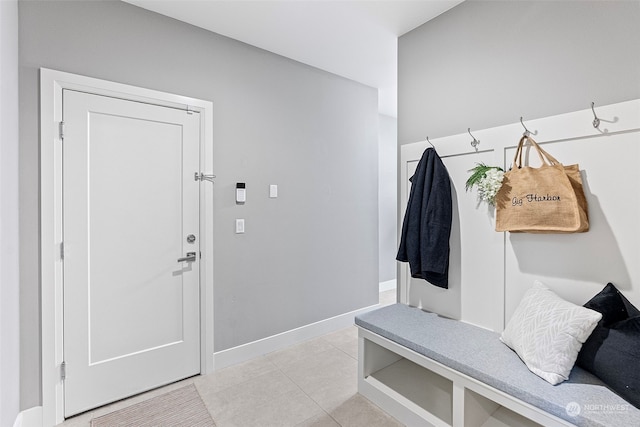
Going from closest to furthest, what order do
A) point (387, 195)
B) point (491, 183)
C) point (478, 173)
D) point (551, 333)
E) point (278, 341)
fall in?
point (551, 333) < point (491, 183) < point (478, 173) < point (278, 341) < point (387, 195)

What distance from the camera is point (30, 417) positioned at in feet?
5.84

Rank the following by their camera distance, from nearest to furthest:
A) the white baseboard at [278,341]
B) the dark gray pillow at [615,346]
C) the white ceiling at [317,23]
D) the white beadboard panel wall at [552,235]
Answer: the dark gray pillow at [615,346], the white beadboard panel wall at [552,235], the white ceiling at [317,23], the white baseboard at [278,341]

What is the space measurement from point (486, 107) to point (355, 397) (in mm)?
2125

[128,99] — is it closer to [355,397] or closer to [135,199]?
[135,199]

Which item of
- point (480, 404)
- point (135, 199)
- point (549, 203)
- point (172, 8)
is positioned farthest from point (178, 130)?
point (480, 404)

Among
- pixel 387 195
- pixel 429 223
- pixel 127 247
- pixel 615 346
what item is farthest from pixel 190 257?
pixel 387 195

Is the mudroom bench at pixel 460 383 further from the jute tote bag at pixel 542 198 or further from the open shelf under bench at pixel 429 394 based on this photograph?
the jute tote bag at pixel 542 198

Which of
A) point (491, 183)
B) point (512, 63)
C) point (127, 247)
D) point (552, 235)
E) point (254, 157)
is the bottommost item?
point (127, 247)

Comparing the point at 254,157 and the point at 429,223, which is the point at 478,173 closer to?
the point at 429,223

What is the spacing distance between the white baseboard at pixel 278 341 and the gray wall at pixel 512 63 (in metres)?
1.97

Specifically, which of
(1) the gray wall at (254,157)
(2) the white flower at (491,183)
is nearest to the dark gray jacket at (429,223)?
(2) the white flower at (491,183)

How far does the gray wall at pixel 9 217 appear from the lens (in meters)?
1.45

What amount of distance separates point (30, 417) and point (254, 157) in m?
2.21

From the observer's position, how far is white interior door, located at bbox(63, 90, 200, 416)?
195 cm
